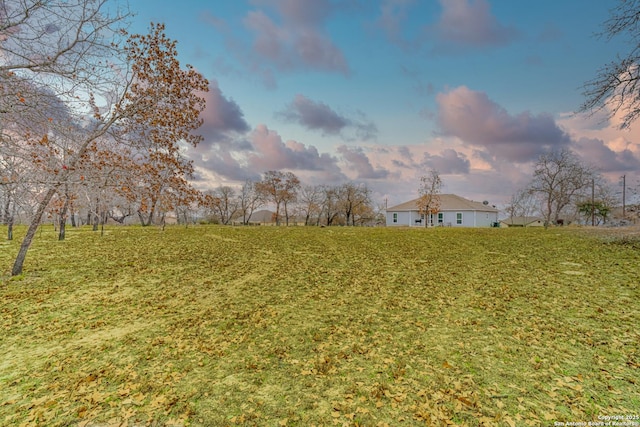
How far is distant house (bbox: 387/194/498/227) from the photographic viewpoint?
43562 millimetres

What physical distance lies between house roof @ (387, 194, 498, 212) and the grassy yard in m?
36.3

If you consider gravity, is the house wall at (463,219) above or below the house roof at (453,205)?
below

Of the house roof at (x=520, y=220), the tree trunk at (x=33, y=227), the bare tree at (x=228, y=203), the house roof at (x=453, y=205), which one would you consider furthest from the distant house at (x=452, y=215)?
the tree trunk at (x=33, y=227)

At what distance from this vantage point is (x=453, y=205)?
4497 cm

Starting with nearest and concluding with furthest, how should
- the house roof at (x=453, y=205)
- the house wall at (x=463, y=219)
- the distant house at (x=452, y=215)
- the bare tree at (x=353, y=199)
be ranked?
the house wall at (x=463, y=219) < the distant house at (x=452, y=215) < the house roof at (x=453, y=205) < the bare tree at (x=353, y=199)

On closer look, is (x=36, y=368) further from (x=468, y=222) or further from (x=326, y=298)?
(x=468, y=222)

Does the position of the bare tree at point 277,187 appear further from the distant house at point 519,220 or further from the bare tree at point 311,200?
the distant house at point 519,220

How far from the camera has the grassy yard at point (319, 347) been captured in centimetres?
327

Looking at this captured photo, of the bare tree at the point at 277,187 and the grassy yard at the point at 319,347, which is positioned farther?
the bare tree at the point at 277,187

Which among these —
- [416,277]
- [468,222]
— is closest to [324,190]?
[468,222]

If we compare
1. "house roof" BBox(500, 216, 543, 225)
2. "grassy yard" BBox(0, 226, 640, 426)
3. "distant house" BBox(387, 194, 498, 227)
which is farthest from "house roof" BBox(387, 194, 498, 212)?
"grassy yard" BBox(0, 226, 640, 426)

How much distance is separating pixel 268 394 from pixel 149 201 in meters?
6.63

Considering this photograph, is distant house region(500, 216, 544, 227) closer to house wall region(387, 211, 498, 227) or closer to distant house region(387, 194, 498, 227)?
house wall region(387, 211, 498, 227)

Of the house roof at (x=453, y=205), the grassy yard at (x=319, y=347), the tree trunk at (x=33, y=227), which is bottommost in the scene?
the grassy yard at (x=319, y=347)
